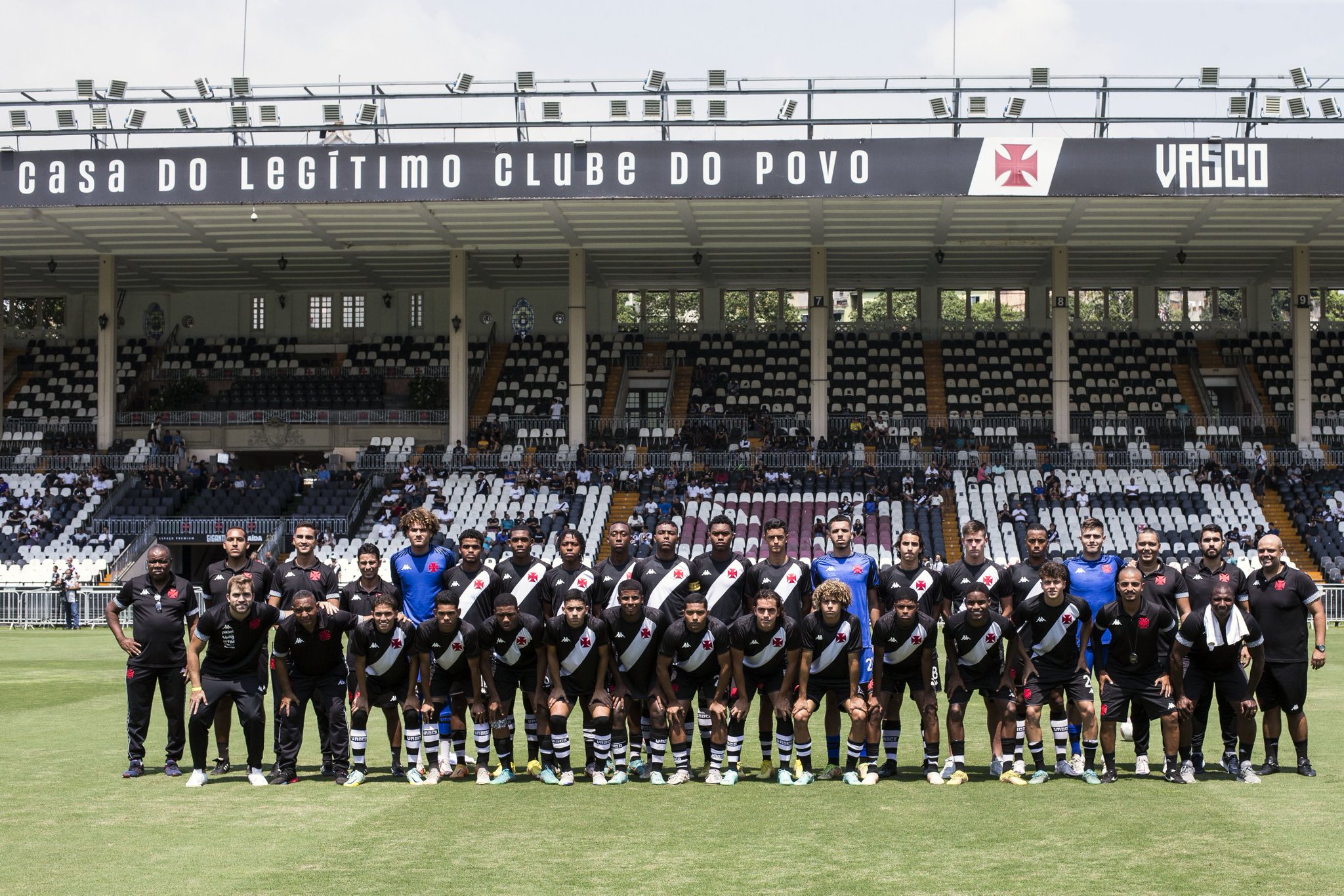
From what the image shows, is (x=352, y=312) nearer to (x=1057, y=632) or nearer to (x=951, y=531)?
(x=951, y=531)

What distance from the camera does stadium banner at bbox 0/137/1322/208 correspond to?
100.0 feet

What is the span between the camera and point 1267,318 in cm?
4497

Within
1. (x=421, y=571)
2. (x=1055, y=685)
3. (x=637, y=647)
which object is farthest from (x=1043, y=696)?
(x=421, y=571)

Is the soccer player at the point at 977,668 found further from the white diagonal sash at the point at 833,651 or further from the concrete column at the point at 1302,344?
the concrete column at the point at 1302,344

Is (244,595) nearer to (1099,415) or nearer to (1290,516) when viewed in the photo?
(1290,516)

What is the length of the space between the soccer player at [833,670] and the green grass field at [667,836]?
0.29 meters

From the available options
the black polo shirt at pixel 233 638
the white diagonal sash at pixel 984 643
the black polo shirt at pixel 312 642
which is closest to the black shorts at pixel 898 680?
the white diagonal sash at pixel 984 643

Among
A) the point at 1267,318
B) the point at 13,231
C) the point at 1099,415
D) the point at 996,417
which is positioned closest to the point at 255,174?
the point at 13,231

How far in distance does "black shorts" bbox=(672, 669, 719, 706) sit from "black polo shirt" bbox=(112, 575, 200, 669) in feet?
11.9

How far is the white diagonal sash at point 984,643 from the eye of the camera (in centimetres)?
1007

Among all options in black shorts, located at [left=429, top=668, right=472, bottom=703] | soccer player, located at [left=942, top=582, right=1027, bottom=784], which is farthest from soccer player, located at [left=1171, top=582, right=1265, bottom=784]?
black shorts, located at [left=429, top=668, right=472, bottom=703]

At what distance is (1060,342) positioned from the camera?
126ft

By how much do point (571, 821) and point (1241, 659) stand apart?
16.5ft

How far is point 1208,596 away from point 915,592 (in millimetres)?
2256
